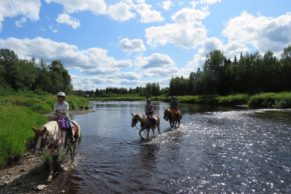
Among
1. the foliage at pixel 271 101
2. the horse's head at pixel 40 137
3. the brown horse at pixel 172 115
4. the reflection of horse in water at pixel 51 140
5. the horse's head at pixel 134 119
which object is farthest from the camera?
the foliage at pixel 271 101

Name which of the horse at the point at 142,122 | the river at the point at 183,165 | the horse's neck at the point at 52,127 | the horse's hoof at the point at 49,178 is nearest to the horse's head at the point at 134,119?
the horse at the point at 142,122

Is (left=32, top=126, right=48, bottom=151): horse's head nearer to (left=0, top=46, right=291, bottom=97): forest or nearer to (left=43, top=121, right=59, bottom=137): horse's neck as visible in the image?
(left=43, top=121, right=59, bottom=137): horse's neck

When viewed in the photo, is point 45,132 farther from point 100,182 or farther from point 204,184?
point 204,184

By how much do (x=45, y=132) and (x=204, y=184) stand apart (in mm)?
5673

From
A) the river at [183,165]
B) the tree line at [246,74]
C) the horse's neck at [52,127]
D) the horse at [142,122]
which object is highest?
the tree line at [246,74]

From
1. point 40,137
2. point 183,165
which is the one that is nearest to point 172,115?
point 183,165

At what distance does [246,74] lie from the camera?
91625 mm

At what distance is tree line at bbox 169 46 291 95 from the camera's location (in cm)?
8588

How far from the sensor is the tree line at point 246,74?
282ft

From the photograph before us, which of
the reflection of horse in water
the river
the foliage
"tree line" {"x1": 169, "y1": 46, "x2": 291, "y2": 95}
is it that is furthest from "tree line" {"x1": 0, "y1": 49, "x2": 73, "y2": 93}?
the reflection of horse in water

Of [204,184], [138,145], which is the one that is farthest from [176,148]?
[204,184]

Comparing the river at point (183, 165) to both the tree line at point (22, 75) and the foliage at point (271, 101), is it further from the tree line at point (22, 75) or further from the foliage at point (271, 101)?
the tree line at point (22, 75)

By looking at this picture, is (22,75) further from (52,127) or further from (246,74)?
(52,127)

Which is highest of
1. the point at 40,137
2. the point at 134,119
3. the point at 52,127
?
the point at 52,127
